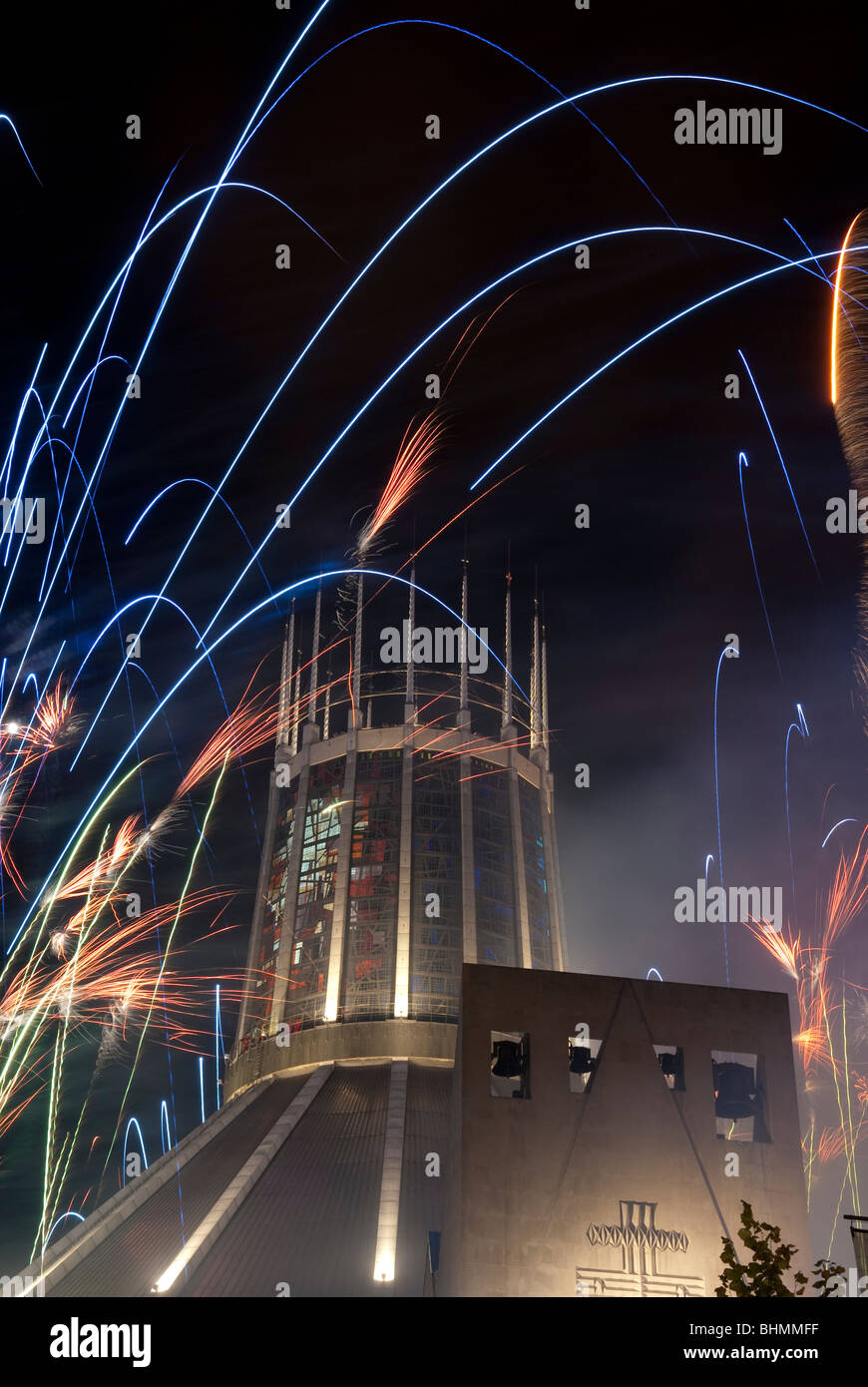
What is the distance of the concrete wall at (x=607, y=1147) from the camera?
83.8 feet

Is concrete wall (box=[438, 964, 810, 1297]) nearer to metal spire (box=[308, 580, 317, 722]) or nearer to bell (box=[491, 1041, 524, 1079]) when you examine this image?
bell (box=[491, 1041, 524, 1079])

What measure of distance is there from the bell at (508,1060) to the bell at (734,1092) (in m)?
4.52

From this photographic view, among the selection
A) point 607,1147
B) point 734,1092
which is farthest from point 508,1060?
point 734,1092

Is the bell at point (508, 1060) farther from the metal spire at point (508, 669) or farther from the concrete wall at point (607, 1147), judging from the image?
the metal spire at point (508, 669)

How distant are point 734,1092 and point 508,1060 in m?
5.27

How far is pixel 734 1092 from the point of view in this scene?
28.8 metres

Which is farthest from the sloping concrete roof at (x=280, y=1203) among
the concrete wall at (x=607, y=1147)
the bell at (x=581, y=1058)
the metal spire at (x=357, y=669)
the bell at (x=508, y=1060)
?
the metal spire at (x=357, y=669)

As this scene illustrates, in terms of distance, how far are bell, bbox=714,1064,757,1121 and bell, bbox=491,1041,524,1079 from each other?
4.52 metres

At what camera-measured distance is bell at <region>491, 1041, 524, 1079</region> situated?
94.2 ft

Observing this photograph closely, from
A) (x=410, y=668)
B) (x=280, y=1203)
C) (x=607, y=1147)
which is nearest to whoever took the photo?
(x=607, y=1147)

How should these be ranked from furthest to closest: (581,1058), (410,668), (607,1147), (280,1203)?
1. (410,668)
2. (280,1203)
3. (581,1058)
4. (607,1147)

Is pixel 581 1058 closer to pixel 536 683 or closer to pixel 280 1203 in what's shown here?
pixel 280 1203
